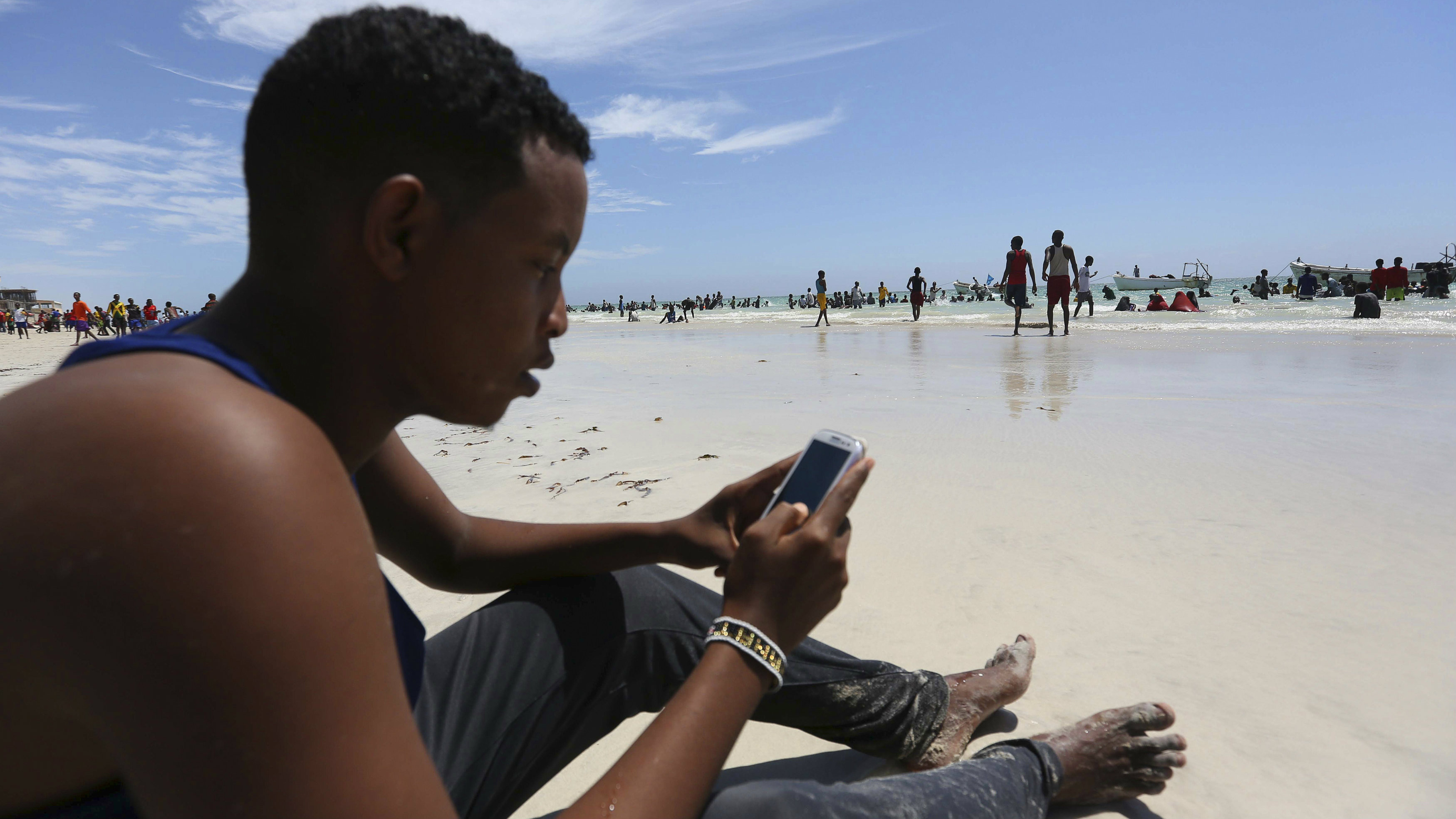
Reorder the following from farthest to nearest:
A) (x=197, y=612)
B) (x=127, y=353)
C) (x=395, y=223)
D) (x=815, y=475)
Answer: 1. (x=815, y=475)
2. (x=395, y=223)
3. (x=127, y=353)
4. (x=197, y=612)

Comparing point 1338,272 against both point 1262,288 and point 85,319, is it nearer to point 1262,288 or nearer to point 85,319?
point 1262,288

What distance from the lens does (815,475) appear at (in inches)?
60.1

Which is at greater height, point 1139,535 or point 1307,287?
point 1307,287

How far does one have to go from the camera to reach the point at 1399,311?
21.2 m

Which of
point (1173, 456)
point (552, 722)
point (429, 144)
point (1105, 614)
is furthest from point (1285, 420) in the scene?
point (429, 144)

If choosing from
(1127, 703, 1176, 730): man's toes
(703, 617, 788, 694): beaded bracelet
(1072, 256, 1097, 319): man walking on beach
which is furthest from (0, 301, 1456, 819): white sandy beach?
(1072, 256, 1097, 319): man walking on beach

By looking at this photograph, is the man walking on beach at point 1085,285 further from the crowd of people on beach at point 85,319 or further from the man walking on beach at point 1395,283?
the crowd of people on beach at point 85,319

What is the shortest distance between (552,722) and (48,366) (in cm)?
2131

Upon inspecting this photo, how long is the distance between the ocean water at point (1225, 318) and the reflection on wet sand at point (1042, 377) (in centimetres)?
708

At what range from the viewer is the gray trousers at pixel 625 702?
1.41 metres

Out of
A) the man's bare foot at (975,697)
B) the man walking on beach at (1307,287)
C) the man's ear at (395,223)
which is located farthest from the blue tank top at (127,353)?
the man walking on beach at (1307,287)

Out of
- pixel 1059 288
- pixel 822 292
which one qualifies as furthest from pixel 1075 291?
pixel 1059 288

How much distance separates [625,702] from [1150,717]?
47.6 inches

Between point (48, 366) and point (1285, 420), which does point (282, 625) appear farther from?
point (48, 366)
